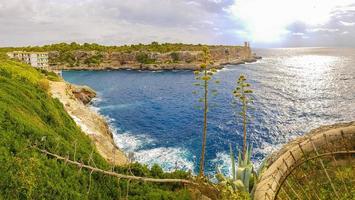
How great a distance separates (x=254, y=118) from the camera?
36.5 meters

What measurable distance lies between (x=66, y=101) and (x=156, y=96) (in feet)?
86.5

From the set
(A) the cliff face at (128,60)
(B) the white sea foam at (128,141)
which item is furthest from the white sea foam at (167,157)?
(A) the cliff face at (128,60)

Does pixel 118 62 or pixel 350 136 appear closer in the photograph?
pixel 350 136

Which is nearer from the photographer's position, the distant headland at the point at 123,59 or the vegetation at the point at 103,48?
the distant headland at the point at 123,59

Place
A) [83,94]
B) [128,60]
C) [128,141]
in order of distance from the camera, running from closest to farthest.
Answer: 1. [128,141]
2. [83,94]
3. [128,60]

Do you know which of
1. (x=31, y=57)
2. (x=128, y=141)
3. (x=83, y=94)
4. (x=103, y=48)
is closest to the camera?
(x=128, y=141)

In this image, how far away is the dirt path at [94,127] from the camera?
1778 cm

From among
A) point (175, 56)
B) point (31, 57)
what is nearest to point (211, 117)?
point (31, 57)

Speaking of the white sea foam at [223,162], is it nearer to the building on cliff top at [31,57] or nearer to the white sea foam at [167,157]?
the white sea foam at [167,157]

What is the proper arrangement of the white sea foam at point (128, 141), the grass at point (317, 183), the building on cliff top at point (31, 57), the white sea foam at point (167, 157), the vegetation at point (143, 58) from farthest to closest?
the vegetation at point (143, 58) < the building on cliff top at point (31, 57) < the white sea foam at point (128, 141) < the white sea foam at point (167, 157) < the grass at point (317, 183)

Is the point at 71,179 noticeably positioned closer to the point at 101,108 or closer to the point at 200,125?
the point at 200,125

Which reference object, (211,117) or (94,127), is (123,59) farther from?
(94,127)

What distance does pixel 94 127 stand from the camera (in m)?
22.8

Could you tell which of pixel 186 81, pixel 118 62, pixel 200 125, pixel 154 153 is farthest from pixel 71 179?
pixel 118 62
